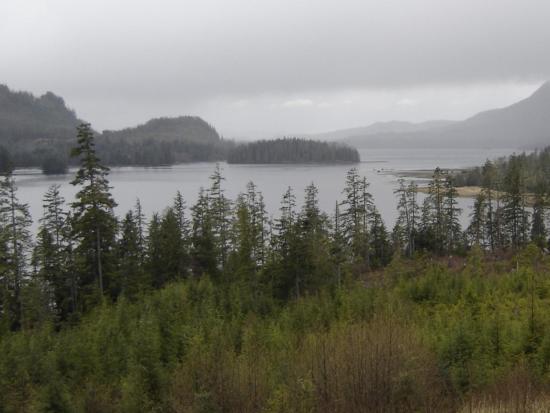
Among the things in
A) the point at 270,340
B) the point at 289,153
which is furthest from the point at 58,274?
the point at 289,153

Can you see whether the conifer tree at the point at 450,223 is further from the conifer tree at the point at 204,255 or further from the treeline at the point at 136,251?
the conifer tree at the point at 204,255

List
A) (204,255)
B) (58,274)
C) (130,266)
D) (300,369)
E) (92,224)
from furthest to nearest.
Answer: (204,255) < (130,266) < (58,274) < (92,224) < (300,369)

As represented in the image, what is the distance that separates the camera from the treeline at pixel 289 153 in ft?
597

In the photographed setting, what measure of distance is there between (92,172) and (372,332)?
20.5 m

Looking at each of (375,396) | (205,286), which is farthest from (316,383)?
(205,286)

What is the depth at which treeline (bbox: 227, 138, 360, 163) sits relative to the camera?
182 meters

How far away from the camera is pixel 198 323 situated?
42.5ft

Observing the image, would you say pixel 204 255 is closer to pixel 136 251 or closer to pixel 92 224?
pixel 136 251

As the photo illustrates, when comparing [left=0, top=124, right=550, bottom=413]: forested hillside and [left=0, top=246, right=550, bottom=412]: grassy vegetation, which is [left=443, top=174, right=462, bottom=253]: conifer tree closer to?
[left=0, top=124, right=550, bottom=413]: forested hillside

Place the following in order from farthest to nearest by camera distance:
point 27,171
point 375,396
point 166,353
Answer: point 27,171 < point 166,353 < point 375,396

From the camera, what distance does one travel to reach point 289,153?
185m

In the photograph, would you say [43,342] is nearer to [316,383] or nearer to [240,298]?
[240,298]

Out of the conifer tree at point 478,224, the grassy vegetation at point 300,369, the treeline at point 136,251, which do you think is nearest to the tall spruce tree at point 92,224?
the treeline at point 136,251

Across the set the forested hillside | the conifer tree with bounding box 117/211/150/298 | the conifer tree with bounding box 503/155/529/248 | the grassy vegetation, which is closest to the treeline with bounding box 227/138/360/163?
the conifer tree with bounding box 503/155/529/248
